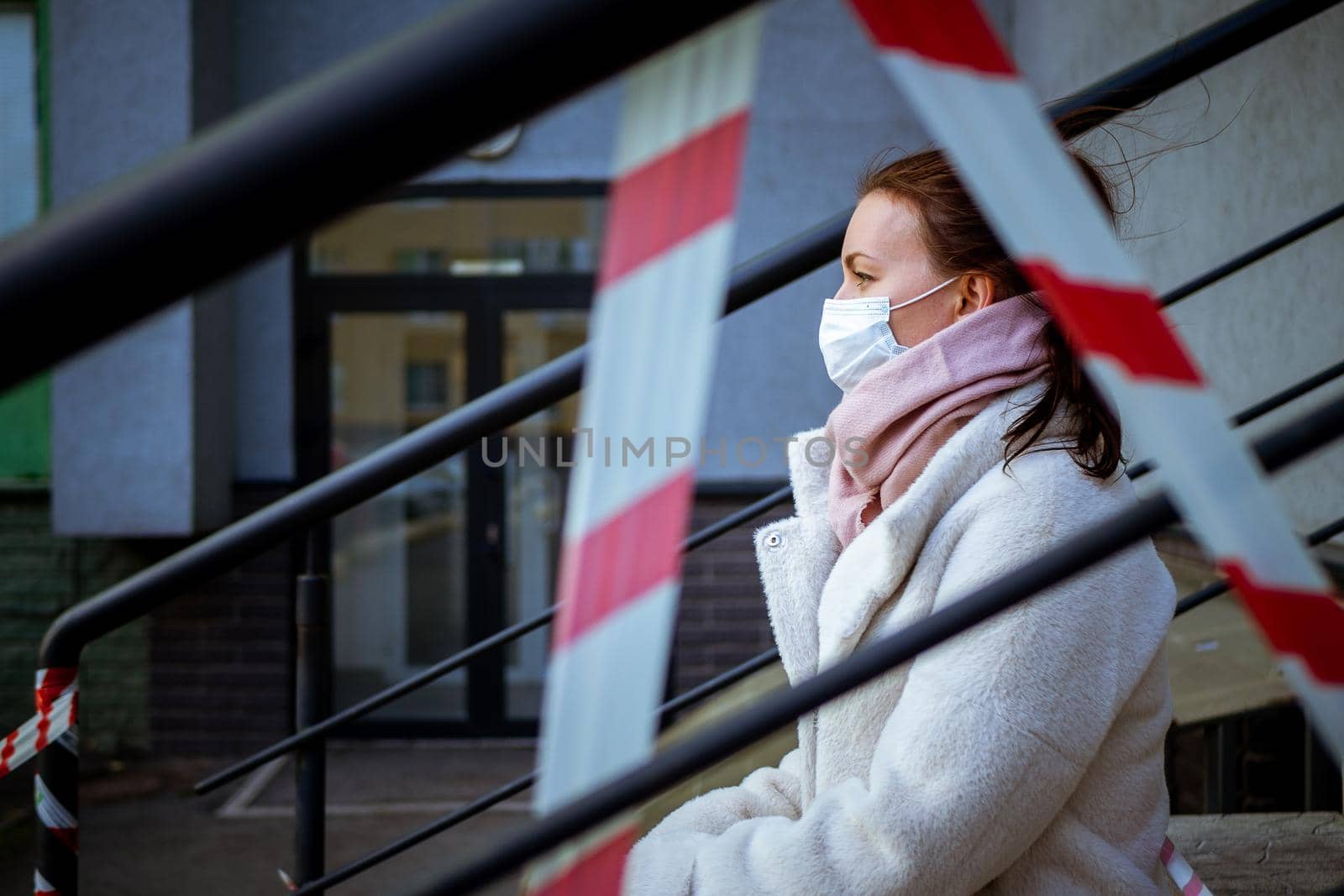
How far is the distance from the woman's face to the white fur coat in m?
0.17

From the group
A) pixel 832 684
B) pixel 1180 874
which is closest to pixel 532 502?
pixel 1180 874

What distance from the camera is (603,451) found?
0.56m

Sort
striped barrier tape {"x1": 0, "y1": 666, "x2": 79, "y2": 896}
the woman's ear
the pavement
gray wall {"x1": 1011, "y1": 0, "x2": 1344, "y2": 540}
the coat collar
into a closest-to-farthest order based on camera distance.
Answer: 1. the coat collar
2. the woman's ear
3. striped barrier tape {"x1": 0, "y1": 666, "x2": 79, "y2": 896}
4. gray wall {"x1": 1011, "y1": 0, "x2": 1344, "y2": 540}
5. the pavement

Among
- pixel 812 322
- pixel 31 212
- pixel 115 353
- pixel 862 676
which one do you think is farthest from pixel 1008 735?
pixel 31 212

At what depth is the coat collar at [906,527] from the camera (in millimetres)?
1064

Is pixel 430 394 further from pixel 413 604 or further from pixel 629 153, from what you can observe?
pixel 629 153

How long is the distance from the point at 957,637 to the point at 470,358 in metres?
5.19

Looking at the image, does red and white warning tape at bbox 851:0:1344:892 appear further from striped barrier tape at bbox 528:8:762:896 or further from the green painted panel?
the green painted panel

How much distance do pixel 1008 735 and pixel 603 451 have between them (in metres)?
0.53

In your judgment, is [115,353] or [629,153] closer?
[629,153]

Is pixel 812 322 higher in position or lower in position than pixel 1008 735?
higher

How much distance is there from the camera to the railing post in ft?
5.71

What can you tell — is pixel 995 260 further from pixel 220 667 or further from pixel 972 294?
pixel 220 667

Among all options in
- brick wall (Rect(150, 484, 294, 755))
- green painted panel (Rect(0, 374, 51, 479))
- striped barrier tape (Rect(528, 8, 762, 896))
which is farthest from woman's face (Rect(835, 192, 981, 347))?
green painted panel (Rect(0, 374, 51, 479))
